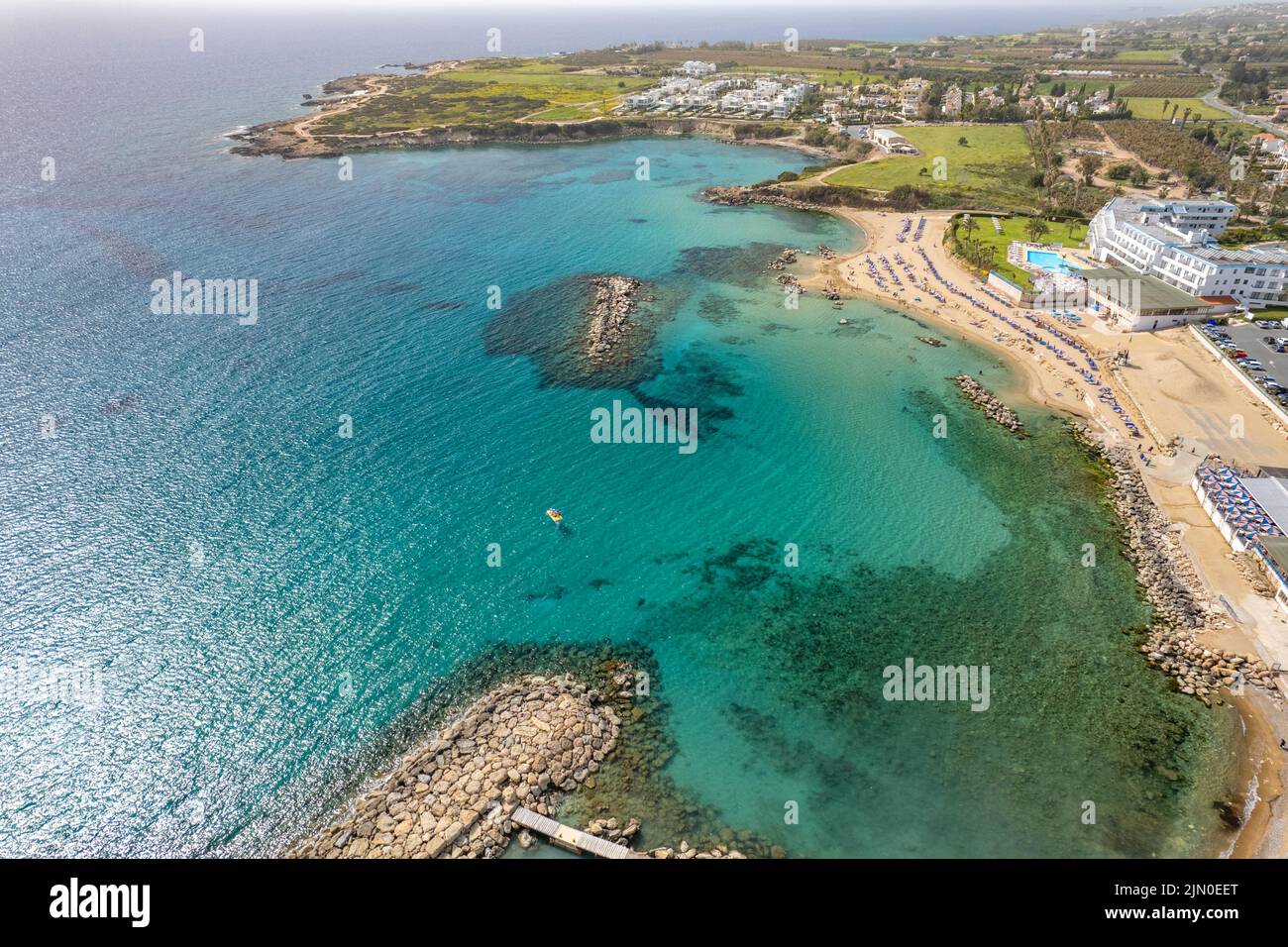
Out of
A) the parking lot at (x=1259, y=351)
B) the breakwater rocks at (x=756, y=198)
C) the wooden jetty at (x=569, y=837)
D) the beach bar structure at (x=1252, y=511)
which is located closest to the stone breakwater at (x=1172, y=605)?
the beach bar structure at (x=1252, y=511)

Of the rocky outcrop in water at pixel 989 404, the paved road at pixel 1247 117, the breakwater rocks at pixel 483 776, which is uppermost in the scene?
the paved road at pixel 1247 117

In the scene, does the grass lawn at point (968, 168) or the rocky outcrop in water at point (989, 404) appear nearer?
the rocky outcrop in water at point (989, 404)

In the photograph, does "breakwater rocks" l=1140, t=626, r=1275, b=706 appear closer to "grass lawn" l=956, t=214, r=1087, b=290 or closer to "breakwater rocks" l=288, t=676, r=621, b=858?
"breakwater rocks" l=288, t=676, r=621, b=858

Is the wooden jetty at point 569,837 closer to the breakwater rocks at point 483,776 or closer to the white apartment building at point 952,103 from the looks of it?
the breakwater rocks at point 483,776

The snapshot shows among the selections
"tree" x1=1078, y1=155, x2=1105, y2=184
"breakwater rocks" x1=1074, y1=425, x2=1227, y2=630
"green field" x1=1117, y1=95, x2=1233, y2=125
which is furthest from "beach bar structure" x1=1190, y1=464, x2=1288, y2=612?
"green field" x1=1117, y1=95, x2=1233, y2=125

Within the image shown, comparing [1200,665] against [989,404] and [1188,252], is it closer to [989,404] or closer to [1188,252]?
[989,404]

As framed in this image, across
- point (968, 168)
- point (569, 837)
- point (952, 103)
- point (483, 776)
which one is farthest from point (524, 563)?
point (952, 103)
